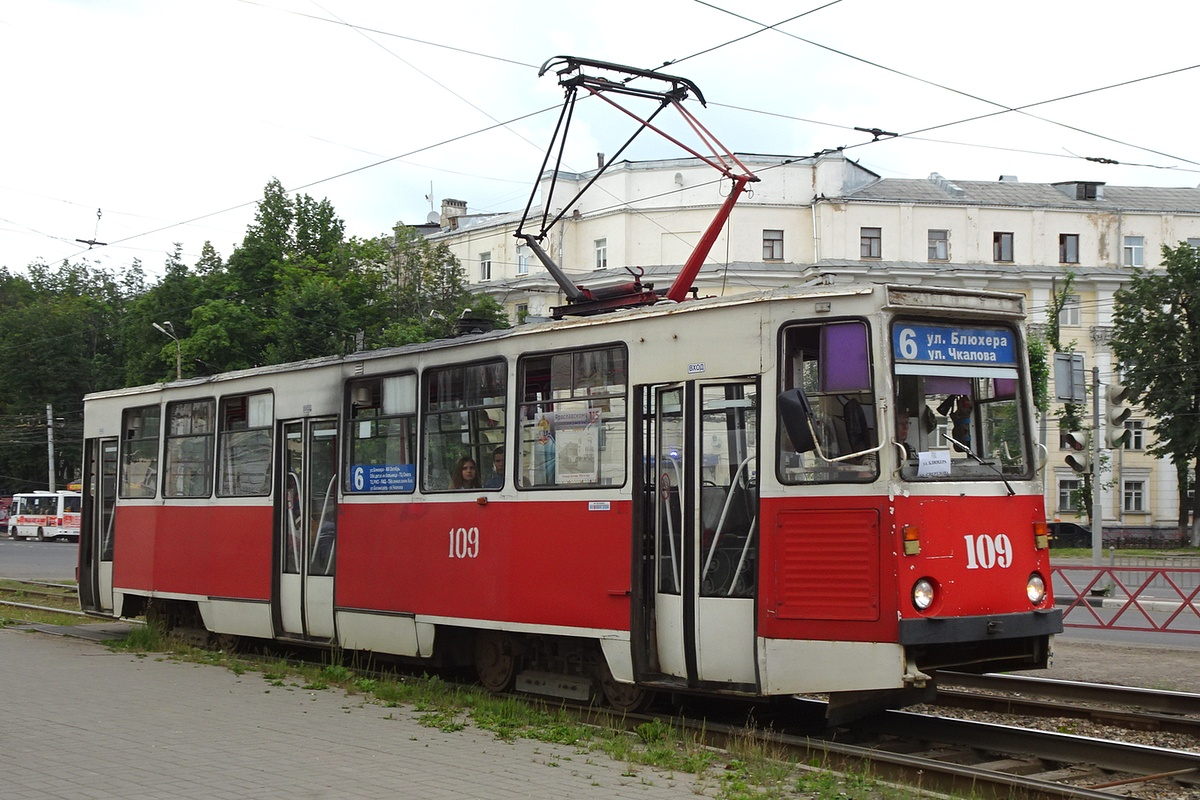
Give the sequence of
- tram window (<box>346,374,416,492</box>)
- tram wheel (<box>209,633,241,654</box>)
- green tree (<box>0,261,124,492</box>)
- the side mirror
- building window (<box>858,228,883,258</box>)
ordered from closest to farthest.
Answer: the side mirror → tram window (<box>346,374,416,492</box>) → tram wheel (<box>209,633,241,654</box>) → building window (<box>858,228,883,258</box>) → green tree (<box>0,261,124,492</box>)

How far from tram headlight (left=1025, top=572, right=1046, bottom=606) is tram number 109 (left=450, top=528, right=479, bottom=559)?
14.9ft

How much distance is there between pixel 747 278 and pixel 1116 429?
37.0 m

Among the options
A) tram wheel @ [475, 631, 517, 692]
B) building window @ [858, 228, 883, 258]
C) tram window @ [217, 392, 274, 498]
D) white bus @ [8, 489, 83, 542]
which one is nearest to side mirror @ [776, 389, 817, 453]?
tram wheel @ [475, 631, 517, 692]

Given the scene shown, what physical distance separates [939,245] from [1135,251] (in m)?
10.4

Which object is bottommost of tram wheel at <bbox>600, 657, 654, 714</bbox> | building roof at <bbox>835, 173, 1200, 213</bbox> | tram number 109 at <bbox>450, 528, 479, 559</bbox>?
tram wheel at <bbox>600, 657, 654, 714</bbox>

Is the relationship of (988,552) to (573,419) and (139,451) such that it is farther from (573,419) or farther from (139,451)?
(139,451)

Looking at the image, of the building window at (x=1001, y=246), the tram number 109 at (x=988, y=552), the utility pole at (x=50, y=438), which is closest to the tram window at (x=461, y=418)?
the tram number 109 at (x=988, y=552)

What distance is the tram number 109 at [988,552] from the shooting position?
8.55m

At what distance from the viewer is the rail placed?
57.6 feet

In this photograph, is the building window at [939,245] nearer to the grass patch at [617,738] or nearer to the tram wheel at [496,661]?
the grass patch at [617,738]

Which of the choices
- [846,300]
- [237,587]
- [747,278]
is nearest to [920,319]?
[846,300]

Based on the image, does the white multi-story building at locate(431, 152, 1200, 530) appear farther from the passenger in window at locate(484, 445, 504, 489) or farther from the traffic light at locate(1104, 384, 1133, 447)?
the passenger in window at locate(484, 445, 504, 489)

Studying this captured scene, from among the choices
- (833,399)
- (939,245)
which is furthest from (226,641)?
(939,245)

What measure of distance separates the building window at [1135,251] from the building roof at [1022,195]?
142cm
